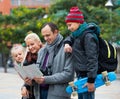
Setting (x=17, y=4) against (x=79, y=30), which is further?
(x=17, y=4)

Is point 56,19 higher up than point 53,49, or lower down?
lower down

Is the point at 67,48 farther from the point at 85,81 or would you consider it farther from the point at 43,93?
the point at 43,93

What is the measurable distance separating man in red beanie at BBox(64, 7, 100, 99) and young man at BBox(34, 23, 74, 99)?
0.09m

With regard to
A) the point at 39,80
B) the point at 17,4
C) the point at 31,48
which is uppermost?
the point at 31,48

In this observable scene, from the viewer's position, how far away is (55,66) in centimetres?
452

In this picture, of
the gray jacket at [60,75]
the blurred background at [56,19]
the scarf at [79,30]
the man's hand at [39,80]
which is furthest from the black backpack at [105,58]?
the blurred background at [56,19]

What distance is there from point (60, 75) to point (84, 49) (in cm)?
33

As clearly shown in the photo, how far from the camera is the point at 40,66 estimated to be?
464cm

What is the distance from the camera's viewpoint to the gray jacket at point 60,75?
14.6 ft

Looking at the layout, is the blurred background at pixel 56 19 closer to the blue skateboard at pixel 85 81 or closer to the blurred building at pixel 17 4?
the blurred building at pixel 17 4

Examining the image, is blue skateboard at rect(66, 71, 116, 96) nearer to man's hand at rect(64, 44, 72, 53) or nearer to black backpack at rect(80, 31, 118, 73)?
black backpack at rect(80, 31, 118, 73)

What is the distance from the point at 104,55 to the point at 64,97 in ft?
1.82

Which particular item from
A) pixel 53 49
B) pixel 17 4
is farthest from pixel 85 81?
pixel 17 4

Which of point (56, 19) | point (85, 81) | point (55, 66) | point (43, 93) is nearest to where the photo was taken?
point (85, 81)
